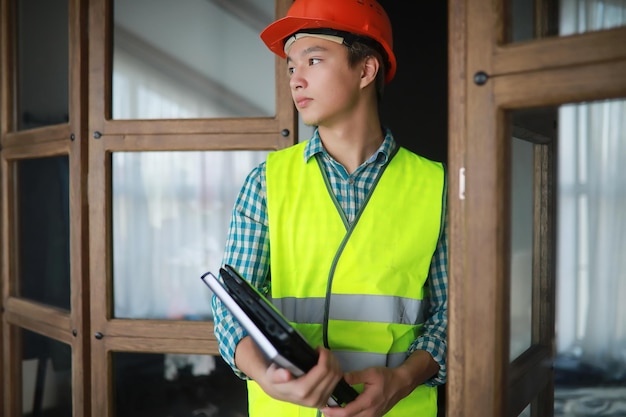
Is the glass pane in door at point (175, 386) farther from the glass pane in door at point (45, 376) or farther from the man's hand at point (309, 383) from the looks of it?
the man's hand at point (309, 383)

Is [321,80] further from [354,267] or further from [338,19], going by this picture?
[354,267]

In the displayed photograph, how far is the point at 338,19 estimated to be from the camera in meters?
1.23

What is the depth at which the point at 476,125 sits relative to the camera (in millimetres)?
948

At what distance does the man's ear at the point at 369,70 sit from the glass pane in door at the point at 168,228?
0.57m

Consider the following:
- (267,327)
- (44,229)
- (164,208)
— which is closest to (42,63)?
(44,229)

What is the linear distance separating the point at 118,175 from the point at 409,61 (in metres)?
1.64

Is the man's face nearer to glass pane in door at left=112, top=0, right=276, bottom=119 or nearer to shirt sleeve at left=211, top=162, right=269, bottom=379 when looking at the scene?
shirt sleeve at left=211, top=162, right=269, bottom=379

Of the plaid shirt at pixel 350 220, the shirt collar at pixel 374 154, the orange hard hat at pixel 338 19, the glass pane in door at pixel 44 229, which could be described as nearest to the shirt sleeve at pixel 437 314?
the plaid shirt at pixel 350 220

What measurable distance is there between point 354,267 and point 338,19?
1.74 ft

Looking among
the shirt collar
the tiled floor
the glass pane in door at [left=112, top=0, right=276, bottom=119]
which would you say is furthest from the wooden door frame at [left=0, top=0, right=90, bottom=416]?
the tiled floor

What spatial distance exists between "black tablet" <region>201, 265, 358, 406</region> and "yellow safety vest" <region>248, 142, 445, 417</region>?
26cm

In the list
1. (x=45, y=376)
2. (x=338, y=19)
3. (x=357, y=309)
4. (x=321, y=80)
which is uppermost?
(x=338, y=19)

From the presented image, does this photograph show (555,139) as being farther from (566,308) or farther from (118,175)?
(118,175)

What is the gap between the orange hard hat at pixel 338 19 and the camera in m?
1.23
